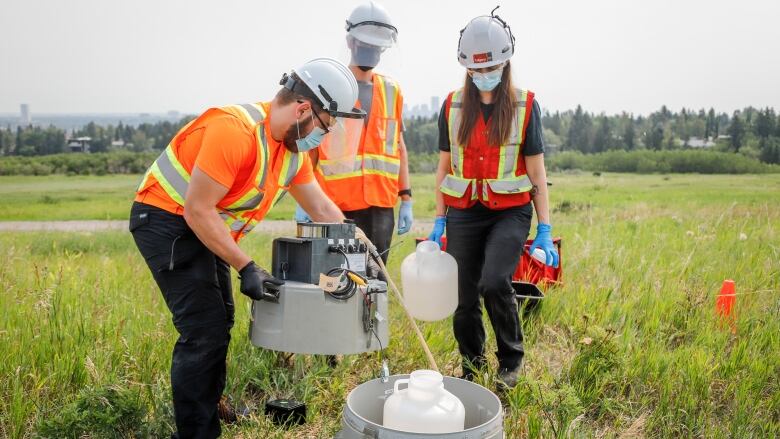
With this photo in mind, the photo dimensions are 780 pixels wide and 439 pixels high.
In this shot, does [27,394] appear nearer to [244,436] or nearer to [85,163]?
[244,436]

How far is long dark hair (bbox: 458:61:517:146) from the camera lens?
364 cm

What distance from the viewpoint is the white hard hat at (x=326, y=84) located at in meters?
2.75

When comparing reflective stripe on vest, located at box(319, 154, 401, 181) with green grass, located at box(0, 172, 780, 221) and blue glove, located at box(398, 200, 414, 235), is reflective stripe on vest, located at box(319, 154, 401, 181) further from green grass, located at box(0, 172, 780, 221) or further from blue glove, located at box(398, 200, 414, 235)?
green grass, located at box(0, 172, 780, 221)

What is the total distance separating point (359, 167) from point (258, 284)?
174 cm

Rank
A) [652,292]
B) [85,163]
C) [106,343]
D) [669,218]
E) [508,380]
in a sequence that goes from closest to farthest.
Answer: [508,380], [106,343], [652,292], [669,218], [85,163]

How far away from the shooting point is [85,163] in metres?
26.5

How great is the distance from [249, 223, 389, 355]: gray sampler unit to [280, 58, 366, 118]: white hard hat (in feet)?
1.68

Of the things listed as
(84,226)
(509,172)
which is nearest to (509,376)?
(509,172)

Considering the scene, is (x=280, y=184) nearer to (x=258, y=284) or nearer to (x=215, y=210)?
(x=215, y=210)

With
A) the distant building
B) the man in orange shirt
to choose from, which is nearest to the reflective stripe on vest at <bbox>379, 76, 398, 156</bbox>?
the man in orange shirt

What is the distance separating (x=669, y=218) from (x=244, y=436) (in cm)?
943

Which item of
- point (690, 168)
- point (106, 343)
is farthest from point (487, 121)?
point (690, 168)

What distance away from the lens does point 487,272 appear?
352 centimetres

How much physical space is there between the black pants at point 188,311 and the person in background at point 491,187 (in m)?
1.45
